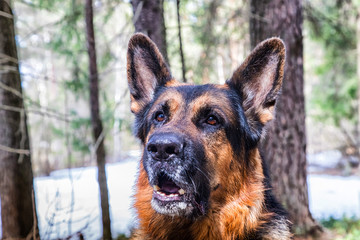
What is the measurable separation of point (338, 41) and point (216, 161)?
9.99 metres

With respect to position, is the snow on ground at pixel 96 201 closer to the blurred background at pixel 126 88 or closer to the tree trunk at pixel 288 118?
the blurred background at pixel 126 88

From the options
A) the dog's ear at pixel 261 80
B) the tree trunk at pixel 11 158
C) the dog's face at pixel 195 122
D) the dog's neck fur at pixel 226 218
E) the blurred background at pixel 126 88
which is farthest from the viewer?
the blurred background at pixel 126 88

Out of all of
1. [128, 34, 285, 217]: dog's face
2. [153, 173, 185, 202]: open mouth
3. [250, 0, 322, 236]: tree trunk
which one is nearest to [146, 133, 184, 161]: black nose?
[128, 34, 285, 217]: dog's face

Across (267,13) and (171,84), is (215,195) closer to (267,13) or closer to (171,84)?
(171,84)

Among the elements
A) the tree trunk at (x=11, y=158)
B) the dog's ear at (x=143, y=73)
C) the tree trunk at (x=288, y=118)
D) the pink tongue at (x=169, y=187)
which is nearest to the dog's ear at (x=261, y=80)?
the dog's ear at (x=143, y=73)

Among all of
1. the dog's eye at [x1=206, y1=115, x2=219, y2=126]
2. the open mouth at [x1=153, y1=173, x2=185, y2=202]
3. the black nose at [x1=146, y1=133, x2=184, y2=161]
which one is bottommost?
the open mouth at [x1=153, y1=173, x2=185, y2=202]

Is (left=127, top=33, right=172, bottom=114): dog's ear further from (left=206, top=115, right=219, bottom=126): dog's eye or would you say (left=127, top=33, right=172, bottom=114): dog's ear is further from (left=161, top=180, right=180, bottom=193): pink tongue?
(left=161, top=180, right=180, bottom=193): pink tongue

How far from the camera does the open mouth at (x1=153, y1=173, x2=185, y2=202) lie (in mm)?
3058

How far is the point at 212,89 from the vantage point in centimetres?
366

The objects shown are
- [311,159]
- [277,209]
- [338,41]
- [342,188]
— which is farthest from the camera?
[311,159]

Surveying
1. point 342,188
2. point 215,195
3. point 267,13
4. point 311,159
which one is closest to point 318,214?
point 342,188

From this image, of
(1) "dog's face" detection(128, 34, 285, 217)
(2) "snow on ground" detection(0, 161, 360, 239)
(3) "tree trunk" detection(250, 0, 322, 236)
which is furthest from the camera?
(3) "tree trunk" detection(250, 0, 322, 236)

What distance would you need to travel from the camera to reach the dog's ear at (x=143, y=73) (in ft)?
12.6

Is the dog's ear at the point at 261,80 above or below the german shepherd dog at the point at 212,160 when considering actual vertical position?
above
